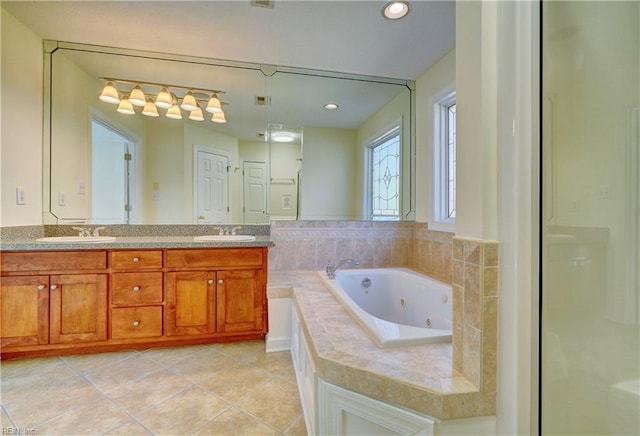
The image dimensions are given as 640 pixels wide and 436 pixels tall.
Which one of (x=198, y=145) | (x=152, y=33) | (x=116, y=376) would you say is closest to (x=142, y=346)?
(x=116, y=376)

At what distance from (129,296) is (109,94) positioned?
1765mm

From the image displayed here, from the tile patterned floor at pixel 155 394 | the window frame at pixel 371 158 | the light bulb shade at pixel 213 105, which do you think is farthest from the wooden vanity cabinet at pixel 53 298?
the window frame at pixel 371 158

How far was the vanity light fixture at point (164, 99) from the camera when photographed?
247cm

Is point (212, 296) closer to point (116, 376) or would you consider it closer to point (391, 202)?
point (116, 376)

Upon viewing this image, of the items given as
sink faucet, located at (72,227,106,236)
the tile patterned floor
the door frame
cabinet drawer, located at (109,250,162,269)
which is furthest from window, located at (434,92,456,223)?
sink faucet, located at (72,227,106,236)

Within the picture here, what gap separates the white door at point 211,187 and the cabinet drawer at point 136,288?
0.70 m

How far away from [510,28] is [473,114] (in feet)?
0.78

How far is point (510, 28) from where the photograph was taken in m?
0.78

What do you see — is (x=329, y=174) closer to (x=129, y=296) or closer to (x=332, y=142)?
(x=332, y=142)

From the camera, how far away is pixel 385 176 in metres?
2.95

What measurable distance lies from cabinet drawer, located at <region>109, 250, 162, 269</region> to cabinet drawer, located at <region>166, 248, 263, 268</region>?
3.3 inches

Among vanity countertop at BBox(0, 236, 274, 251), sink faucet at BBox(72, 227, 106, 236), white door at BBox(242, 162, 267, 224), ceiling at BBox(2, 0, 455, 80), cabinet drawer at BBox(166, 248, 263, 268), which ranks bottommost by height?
cabinet drawer at BBox(166, 248, 263, 268)

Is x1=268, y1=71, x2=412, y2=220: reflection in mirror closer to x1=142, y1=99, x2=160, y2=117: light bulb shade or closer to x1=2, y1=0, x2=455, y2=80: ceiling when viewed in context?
x1=2, y1=0, x2=455, y2=80: ceiling

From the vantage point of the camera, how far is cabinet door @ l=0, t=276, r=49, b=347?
1.91m
